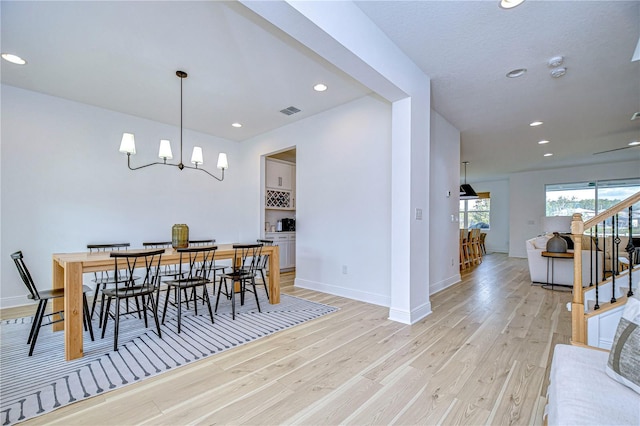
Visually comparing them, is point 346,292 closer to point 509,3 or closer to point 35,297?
point 35,297

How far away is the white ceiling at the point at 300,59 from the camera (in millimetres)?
2340

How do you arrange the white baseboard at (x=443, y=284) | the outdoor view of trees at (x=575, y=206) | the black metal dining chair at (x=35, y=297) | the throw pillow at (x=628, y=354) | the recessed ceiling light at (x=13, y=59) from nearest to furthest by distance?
the throw pillow at (x=628, y=354)
the black metal dining chair at (x=35, y=297)
the recessed ceiling light at (x=13, y=59)
the white baseboard at (x=443, y=284)
the outdoor view of trees at (x=575, y=206)

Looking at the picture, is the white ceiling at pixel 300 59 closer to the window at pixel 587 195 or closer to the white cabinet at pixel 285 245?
the white cabinet at pixel 285 245

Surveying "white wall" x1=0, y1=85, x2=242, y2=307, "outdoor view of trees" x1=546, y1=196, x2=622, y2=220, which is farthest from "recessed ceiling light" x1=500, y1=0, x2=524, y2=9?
"outdoor view of trees" x1=546, y1=196, x2=622, y2=220

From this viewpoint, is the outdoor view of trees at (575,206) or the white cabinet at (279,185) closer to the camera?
the white cabinet at (279,185)

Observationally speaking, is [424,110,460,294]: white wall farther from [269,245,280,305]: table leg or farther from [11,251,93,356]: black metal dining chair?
[11,251,93,356]: black metal dining chair

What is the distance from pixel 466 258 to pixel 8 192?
28.3ft

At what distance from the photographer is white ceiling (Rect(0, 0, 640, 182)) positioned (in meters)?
2.34

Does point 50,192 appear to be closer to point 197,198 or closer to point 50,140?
point 50,140

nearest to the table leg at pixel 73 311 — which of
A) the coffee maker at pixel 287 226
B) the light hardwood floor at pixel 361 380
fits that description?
the light hardwood floor at pixel 361 380

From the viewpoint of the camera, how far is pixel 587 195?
7.94m

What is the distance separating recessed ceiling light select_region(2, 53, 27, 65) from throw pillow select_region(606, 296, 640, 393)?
5459mm

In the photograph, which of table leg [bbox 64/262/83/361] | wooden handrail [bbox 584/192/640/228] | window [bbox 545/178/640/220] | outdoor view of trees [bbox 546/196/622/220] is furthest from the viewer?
outdoor view of trees [bbox 546/196/622/220]

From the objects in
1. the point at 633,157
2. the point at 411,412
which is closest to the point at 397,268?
the point at 411,412
